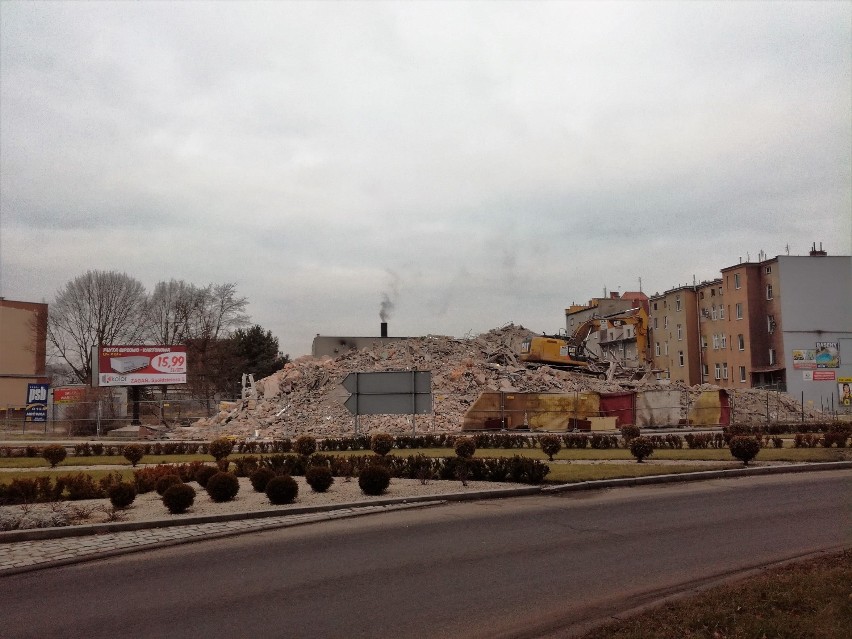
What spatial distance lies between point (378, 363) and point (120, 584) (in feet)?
126

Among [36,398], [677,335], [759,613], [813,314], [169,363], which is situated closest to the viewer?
[759,613]

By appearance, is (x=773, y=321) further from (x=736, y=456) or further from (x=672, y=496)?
(x=672, y=496)

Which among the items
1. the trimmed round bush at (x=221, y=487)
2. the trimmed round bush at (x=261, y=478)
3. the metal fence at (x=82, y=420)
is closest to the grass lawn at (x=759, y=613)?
the trimmed round bush at (x=221, y=487)

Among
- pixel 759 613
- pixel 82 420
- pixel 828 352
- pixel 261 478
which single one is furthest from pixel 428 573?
pixel 828 352

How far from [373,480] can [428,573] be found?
5.89m

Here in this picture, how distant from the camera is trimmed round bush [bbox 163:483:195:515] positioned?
11.9 m

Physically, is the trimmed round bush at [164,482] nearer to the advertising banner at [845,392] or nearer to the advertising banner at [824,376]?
the advertising banner at [845,392]

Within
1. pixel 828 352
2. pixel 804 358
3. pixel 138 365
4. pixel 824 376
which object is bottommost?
pixel 824 376

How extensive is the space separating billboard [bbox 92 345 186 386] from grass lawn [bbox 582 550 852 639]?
1670 inches

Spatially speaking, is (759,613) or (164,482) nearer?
(759,613)

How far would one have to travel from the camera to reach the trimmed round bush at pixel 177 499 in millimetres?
11883

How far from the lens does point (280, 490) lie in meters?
12.7

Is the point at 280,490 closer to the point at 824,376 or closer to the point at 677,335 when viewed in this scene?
the point at 824,376

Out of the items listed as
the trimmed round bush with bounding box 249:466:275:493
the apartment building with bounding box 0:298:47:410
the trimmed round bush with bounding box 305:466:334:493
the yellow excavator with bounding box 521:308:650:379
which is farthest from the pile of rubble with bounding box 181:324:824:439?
the apartment building with bounding box 0:298:47:410
